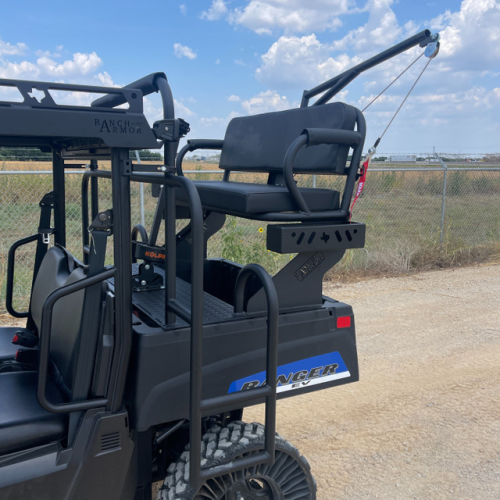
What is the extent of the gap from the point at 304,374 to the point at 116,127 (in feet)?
4.32

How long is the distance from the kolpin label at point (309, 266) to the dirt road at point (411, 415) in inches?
49.6

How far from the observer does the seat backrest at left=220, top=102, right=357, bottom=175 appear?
2.59m

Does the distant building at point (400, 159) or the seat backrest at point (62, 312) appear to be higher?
the distant building at point (400, 159)

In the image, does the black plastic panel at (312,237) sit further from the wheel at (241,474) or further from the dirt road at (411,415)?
the dirt road at (411,415)

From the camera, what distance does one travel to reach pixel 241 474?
7.23ft

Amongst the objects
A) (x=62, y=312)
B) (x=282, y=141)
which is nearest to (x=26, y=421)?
(x=62, y=312)

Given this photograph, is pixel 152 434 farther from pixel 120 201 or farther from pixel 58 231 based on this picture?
pixel 58 231

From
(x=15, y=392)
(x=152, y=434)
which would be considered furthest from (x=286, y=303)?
(x=15, y=392)

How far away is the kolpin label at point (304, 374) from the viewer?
2223mm

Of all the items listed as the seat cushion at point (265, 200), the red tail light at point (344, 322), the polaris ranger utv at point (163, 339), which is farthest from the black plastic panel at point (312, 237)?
the red tail light at point (344, 322)

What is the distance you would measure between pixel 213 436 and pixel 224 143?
2041mm

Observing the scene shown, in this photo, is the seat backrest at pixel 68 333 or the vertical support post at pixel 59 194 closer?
the seat backrest at pixel 68 333

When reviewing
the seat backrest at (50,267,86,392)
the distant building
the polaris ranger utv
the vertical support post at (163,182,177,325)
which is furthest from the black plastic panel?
the distant building

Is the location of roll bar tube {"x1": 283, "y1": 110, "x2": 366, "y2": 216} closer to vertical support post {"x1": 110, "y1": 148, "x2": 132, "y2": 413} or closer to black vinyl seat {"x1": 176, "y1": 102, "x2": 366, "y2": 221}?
black vinyl seat {"x1": 176, "y1": 102, "x2": 366, "y2": 221}
